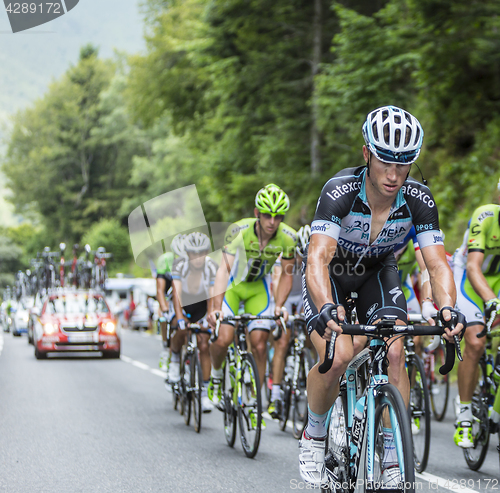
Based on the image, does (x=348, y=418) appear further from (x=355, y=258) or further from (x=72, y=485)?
(x=72, y=485)

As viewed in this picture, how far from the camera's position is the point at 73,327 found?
59.1 feet

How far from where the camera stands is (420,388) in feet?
21.3

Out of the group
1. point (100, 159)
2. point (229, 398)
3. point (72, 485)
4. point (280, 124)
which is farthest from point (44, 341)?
point (100, 159)

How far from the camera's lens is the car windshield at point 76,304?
731 inches

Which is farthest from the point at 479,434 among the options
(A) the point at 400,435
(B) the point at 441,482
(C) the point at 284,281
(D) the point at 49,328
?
(D) the point at 49,328

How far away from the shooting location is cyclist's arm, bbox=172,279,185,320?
8.62m

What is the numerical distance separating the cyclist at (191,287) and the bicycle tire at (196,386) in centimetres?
50

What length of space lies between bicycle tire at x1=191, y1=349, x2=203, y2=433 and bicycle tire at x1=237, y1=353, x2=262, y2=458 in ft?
3.45

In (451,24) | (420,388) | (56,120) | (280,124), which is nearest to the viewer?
(420,388)

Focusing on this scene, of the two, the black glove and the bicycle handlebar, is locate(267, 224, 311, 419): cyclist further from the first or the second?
the black glove

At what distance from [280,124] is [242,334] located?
1712 cm

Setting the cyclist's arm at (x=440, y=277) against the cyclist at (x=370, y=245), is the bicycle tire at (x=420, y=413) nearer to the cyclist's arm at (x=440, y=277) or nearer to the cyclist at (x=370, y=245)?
the cyclist at (x=370, y=245)

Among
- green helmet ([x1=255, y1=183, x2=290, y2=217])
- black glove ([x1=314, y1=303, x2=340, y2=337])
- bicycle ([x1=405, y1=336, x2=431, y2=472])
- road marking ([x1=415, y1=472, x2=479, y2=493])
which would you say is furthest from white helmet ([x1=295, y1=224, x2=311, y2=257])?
black glove ([x1=314, y1=303, x2=340, y2=337])

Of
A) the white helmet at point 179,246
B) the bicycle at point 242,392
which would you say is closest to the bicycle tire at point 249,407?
the bicycle at point 242,392
